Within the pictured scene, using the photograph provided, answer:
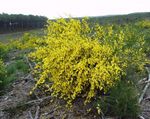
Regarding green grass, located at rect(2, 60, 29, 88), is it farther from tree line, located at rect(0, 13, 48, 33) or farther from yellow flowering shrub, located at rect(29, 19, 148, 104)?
tree line, located at rect(0, 13, 48, 33)

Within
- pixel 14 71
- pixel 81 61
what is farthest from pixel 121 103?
pixel 14 71

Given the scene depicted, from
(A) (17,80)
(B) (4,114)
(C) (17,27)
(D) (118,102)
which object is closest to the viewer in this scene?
(D) (118,102)

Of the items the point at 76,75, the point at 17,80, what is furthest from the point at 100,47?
the point at 17,80

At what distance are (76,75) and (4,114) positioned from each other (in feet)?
5.43

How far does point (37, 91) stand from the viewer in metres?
7.83

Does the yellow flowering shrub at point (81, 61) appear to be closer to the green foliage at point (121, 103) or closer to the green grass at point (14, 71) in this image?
the green foliage at point (121, 103)

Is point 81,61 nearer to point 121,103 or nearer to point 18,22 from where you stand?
point 121,103

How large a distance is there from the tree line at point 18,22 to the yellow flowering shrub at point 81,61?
46.0 meters

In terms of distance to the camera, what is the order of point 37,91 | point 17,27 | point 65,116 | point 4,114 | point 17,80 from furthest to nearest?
point 17,27, point 17,80, point 37,91, point 4,114, point 65,116

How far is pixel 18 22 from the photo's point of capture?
56719 millimetres

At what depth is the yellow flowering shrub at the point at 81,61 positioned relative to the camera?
6.37m

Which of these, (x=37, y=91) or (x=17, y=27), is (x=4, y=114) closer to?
(x=37, y=91)

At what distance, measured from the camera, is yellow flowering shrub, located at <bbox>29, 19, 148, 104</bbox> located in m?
6.37

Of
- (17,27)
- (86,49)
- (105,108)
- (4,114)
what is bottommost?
(17,27)
